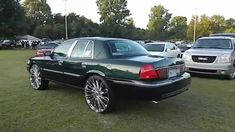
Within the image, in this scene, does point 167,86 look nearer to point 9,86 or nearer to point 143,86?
point 143,86

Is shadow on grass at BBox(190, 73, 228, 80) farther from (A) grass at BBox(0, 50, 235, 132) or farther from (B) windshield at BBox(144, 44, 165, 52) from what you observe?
(B) windshield at BBox(144, 44, 165, 52)

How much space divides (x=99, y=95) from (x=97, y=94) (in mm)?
68

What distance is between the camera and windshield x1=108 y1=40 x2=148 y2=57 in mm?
6191

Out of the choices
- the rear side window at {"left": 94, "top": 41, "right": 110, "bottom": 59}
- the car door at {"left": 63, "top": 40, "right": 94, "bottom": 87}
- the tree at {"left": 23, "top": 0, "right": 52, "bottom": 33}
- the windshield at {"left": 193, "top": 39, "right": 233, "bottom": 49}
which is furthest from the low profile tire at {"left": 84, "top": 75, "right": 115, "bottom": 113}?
the tree at {"left": 23, "top": 0, "right": 52, "bottom": 33}

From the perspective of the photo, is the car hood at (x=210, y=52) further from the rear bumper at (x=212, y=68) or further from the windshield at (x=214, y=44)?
the windshield at (x=214, y=44)

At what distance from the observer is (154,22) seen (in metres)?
102

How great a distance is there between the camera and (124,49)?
6.41m

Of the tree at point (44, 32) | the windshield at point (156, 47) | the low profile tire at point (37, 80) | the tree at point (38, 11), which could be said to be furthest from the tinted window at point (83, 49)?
the tree at point (38, 11)

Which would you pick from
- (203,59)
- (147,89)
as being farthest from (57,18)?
(147,89)

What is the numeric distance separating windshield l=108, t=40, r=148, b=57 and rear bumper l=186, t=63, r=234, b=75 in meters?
5.17

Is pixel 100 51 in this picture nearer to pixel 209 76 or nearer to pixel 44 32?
pixel 209 76

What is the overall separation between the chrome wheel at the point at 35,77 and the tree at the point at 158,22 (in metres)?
91.8

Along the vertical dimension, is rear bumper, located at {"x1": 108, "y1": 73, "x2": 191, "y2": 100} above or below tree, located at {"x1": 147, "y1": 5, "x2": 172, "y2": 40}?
below

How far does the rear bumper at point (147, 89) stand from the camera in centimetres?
534
